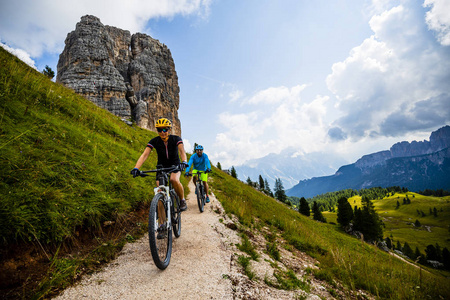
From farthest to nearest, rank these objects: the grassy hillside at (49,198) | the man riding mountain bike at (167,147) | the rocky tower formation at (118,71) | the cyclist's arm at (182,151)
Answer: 1. the rocky tower formation at (118,71)
2. the cyclist's arm at (182,151)
3. the man riding mountain bike at (167,147)
4. the grassy hillside at (49,198)

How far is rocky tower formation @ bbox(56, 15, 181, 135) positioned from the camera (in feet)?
190

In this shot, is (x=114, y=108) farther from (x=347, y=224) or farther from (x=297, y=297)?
(x=347, y=224)

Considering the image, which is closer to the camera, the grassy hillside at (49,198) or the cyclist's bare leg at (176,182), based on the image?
the grassy hillside at (49,198)

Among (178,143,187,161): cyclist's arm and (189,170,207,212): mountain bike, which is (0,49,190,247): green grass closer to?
(189,170,207,212): mountain bike

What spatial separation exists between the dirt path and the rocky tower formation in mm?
60910

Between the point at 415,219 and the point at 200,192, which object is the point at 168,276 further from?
the point at 415,219

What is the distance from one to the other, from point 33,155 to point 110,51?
85665 millimetres

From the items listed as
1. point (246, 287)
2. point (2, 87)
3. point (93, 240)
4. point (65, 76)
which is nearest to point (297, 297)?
point (246, 287)

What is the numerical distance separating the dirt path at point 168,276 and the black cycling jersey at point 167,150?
2489mm

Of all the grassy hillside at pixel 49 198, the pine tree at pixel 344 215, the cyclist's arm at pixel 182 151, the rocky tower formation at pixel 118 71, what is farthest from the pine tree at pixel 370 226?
the rocky tower formation at pixel 118 71

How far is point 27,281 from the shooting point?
10.8ft

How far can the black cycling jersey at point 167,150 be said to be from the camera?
19.4 ft

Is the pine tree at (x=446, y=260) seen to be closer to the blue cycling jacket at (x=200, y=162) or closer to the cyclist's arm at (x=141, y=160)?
the blue cycling jacket at (x=200, y=162)

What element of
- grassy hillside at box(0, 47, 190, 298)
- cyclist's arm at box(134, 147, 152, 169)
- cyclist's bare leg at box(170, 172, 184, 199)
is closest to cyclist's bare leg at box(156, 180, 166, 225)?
cyclist's bare leg at box(170, 172, 184, 199)
